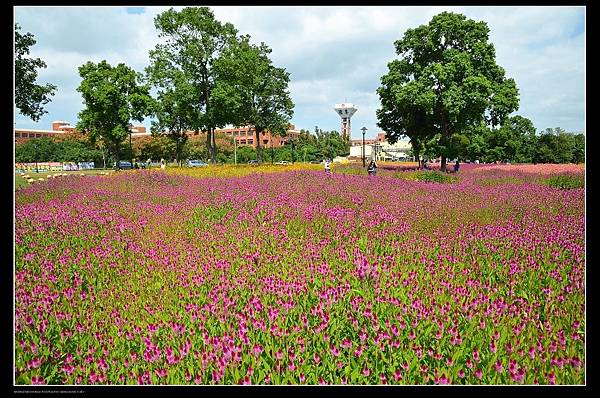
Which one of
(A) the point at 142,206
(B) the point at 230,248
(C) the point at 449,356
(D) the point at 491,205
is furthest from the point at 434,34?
(C) the point at 449,356

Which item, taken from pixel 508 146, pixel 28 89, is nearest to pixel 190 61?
pixel 28 89

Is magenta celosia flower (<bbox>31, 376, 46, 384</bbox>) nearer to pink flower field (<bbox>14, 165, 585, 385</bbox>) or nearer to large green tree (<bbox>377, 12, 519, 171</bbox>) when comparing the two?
pink flower field (<bbox>14, 165, 585, 385</bbox>)

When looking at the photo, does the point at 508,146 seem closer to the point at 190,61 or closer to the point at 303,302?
the point at 190,61

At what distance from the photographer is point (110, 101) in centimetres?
3519

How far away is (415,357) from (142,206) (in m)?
A: 7.18

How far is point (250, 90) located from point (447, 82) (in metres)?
18.7

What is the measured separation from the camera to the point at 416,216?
721cm

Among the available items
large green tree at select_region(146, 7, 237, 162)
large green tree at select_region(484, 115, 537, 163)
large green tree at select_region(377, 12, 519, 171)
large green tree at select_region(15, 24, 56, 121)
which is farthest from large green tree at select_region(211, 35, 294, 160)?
large green tree at select_region(484, 115, 537, 163)

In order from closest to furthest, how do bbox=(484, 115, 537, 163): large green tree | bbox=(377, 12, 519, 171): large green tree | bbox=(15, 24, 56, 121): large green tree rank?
bbox=(15, 24, 56, 121): large green tree → bbox=(377, 12, 519, 171): large green tree → bbox=(484, 115, 537, 163): large green tree

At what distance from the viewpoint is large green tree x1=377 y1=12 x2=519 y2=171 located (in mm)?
24719

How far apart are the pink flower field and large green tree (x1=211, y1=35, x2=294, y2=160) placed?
2492 centimetres

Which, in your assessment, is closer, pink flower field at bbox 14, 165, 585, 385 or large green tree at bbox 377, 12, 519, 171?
pink flower field at bbox 14, 165, 585, 385
